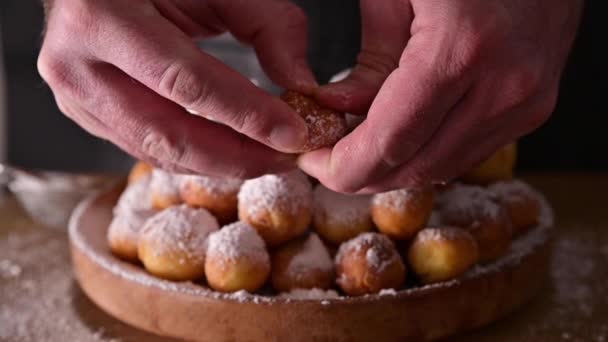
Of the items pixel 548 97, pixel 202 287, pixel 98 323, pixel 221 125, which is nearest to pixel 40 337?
pixel 98 323

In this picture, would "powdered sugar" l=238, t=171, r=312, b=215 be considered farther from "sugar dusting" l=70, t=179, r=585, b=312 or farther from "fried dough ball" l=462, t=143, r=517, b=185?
"fried dough ball" l=462, t=143, r=517, b=185

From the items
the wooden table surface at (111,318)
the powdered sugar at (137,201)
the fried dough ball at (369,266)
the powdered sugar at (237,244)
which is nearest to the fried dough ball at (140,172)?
the powdered sugar at (137,201)

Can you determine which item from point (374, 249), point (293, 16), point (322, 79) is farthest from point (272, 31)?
point (322, 79)

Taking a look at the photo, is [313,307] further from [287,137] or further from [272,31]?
[272,31]

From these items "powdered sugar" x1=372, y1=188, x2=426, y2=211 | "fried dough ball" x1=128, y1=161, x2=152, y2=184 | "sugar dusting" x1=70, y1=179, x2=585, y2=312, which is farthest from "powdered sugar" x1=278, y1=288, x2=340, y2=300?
"fried dough ball" x1=128, y1=161, x2=152, y2=184

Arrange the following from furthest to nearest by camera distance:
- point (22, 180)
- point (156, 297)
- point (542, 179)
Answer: point (542, 179) < point (22, 180) < point (156, 297)

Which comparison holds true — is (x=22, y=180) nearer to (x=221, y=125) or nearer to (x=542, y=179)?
(x=221, y=125)
